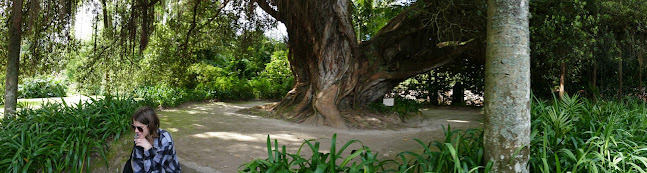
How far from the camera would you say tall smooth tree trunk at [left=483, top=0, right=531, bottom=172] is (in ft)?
7.56

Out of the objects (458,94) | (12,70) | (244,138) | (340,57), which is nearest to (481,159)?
(244,138)

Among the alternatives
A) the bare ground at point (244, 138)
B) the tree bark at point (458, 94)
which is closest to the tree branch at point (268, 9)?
the bare ground at point (244, 138)

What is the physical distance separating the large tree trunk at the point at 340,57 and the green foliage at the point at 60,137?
3.50m

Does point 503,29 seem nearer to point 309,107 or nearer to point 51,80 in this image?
point 309,107

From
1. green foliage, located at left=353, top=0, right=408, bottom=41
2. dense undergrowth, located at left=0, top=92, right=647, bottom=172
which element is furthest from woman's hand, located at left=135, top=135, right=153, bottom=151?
green foliage, located at left=353, top=0, right=408, bottom=41

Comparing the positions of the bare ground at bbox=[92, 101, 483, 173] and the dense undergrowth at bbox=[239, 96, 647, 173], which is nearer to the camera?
the dense undergrowth at bbox=[239, 96, 647, 173]

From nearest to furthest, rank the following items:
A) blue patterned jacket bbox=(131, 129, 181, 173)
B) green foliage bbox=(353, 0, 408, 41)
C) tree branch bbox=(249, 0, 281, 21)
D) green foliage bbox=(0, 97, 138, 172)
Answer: blue patterned jacket bbox=(131, 129, 181, 173) < green foliage bbox=(0, 97, 138, 172) < tree branch bbox=(249, 0, 281, 21) < green foliage bbox=(353, 0, 408, 41)

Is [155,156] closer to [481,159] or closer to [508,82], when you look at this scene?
[481,159]

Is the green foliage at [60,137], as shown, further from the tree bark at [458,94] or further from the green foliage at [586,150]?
the tree bark at [458,94]

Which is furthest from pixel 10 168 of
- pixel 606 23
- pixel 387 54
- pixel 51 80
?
pixel 51 80

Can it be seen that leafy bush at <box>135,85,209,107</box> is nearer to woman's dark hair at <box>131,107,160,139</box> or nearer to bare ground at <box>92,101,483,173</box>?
bare ground at <box>92,101,483,173</box>

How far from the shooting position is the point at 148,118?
2.66 m

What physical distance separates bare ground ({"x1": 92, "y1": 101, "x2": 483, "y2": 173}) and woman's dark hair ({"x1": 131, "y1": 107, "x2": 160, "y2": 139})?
3.39ft

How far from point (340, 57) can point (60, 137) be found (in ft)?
16.6
